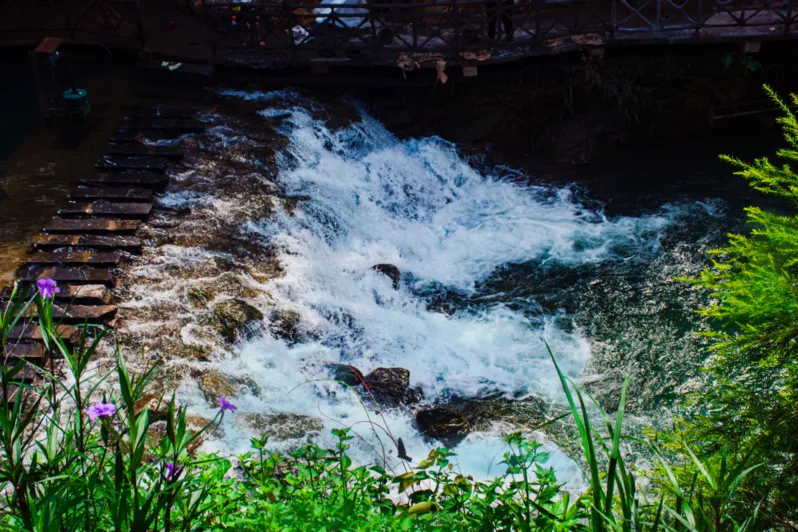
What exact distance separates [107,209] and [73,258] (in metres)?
1.17

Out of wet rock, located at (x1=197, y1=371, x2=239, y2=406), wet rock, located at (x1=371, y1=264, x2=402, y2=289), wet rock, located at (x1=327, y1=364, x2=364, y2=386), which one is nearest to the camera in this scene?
wet rock, located at (x1=197, y1=371, x2=239, y2=406)

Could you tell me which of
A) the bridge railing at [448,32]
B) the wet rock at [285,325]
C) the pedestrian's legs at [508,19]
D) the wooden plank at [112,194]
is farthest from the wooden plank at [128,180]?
the pedestrian's legs at [508,19]

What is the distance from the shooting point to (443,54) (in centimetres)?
1313

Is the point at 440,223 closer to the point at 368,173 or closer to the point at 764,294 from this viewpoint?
the point at 368,173

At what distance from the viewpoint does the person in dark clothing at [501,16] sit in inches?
492

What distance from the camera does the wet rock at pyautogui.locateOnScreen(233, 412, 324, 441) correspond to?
747 cm

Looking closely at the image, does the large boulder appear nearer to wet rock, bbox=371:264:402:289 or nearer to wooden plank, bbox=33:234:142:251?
wet rock, bbox=371:264:402:289

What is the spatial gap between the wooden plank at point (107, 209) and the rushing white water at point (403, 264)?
1.69 ft

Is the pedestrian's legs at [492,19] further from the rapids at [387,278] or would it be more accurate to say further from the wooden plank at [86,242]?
the wooden plank at [86,242]

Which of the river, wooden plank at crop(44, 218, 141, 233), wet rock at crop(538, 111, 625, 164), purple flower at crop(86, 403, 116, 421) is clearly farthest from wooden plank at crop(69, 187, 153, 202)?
purple flower at crop(86, 403, 116, 421)

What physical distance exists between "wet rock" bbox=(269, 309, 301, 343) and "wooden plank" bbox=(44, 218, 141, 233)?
8.15 ft

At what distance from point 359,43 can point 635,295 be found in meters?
7.16

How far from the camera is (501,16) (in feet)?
43.8

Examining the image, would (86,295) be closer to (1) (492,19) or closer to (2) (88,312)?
(2) (88,312)
